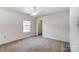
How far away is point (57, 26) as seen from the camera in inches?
217

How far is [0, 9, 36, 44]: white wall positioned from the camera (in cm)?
430

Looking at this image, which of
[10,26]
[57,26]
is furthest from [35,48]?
[57,26]

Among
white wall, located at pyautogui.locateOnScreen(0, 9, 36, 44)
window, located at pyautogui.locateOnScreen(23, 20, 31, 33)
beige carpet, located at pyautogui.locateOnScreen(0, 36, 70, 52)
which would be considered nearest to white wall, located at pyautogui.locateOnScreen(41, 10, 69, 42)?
beige carpet, located at pyautogui.locateOnScreen(0, 36, 70, 52)

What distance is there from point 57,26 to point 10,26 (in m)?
3.14

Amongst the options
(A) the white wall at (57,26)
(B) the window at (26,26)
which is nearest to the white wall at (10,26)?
(B) the window at (26,26)

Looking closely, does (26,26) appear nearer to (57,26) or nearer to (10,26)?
(10,26)

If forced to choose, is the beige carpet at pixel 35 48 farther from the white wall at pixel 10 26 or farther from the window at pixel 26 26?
the window at pixel 26 26

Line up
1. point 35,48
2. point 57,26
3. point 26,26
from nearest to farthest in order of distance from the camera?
point 35,48 < point 57,26 < point 26,26

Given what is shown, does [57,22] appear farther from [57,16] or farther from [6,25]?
[6,25]

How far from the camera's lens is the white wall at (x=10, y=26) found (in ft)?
14.1

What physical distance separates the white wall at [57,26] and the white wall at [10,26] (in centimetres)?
206

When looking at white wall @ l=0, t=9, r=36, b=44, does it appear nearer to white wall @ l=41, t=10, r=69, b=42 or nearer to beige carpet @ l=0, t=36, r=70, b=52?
beige carpet @ l=0, t=36, r=70, b=52

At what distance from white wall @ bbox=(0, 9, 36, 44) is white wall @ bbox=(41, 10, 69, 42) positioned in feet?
6.75

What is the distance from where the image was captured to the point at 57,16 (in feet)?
18.1
